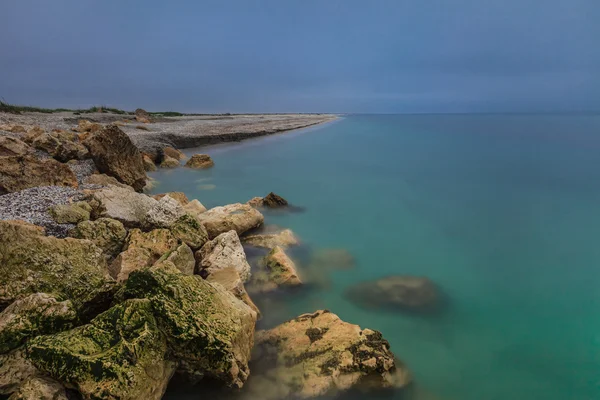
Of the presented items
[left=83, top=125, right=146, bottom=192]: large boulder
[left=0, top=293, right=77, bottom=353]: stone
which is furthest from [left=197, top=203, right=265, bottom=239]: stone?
[left=83, top=125, right=146, bottom=192]: large boulder

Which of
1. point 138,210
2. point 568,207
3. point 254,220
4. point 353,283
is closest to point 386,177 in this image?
point 568,207

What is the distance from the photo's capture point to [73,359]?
2.81 metres

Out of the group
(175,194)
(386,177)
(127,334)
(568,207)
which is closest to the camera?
(127,334)

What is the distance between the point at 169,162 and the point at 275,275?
12775mm

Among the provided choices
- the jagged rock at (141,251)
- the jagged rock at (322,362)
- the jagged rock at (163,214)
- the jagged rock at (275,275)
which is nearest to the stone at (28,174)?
the jagged rock at (163,214)

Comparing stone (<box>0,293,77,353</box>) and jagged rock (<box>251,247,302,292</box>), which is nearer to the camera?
stone (<box>0,293,77,353</box>)

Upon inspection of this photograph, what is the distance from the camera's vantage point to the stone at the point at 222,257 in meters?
5.42

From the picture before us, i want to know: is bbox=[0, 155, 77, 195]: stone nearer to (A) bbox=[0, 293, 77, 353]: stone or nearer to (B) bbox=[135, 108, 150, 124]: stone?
(A) bbox=[0, 293, 77, 353]: stone

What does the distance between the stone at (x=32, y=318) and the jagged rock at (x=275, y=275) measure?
2734mm

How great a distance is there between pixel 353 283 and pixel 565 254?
5.51m

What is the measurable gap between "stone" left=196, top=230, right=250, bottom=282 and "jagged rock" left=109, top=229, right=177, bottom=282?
0.52m

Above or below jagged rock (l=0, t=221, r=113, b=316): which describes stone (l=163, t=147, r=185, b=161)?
below

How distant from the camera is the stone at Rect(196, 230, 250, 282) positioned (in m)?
5.42

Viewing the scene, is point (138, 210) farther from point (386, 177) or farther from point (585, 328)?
point (386, 177)
